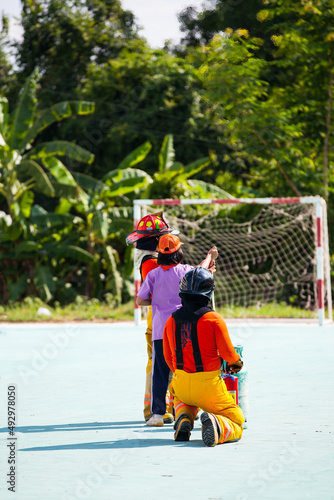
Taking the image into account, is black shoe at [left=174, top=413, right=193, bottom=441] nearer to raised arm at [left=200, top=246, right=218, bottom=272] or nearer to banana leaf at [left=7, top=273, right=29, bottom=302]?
raised arm at [left=200, top=246, right=218, bottom=272]

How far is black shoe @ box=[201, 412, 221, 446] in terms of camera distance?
209 inches

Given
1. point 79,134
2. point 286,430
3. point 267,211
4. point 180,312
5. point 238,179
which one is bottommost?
point 286,430

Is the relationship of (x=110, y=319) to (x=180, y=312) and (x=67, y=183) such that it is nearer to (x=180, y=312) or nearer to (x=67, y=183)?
(x=67, y=183)

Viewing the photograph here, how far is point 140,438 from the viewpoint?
5.71 meters

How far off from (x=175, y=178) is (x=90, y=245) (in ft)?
8.50

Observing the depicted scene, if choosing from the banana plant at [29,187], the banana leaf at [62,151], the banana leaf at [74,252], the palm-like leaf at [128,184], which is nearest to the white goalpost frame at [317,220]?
the palm-like leaf at [128,184]

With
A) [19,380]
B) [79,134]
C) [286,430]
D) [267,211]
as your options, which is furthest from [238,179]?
[286,430]

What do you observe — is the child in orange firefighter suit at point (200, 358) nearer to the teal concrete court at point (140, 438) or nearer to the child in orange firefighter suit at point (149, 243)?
the teal concrete court at point (140, 438)

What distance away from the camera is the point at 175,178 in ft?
61.5

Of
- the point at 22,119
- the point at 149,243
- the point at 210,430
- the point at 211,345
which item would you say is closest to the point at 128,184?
the point at 22,119

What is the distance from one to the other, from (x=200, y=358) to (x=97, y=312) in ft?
38.4

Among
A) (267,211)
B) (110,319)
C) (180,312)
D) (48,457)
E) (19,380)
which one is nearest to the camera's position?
(48,457)

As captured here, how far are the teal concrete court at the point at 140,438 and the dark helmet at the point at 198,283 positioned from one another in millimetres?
1062

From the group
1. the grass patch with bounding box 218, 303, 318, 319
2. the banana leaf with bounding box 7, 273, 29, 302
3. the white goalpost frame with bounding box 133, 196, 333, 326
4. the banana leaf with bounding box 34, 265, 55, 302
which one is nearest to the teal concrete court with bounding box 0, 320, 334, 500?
the white goalpost frame with bounding box 133, 196, 333, 326
